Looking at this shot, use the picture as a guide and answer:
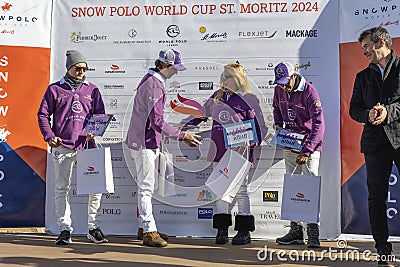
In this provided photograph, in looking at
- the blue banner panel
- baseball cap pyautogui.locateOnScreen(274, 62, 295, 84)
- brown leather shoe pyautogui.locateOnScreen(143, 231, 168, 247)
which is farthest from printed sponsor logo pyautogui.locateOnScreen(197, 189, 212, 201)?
the blue banner panel

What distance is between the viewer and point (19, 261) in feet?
12.5

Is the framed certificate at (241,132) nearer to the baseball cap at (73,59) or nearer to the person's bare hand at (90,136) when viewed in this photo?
the person's bare hand at (90,136)

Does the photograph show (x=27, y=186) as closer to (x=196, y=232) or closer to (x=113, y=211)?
(x=113, y=211)

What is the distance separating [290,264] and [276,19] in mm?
2284

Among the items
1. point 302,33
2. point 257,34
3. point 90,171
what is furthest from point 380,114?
→ point 90,171

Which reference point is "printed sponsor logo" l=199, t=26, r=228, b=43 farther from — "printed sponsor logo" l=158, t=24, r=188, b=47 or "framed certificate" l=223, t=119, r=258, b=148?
"framed certificate" l=223, t=119, r=258, b=148

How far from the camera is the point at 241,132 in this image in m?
4.35

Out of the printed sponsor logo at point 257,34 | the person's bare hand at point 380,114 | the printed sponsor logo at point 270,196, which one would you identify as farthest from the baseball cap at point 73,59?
the person's bare hand at point 380,114

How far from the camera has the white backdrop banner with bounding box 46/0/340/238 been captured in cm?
481

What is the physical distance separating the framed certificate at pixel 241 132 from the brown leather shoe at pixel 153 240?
968mm

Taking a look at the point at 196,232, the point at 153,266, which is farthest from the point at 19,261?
the point at 196,232

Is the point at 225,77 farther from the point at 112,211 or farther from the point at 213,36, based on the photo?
the point at 112,211

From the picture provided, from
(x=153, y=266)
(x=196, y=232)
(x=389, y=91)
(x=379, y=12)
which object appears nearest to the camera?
(x=389, y=91)

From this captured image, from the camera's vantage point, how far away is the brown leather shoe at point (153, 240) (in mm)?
4355
